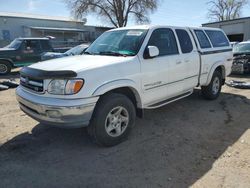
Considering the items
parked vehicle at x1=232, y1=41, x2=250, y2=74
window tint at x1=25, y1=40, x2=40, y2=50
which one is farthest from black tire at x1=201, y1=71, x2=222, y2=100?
window tint at x1=25, y1=40, x2=40, y2=50

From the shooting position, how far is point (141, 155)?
365 centimetres

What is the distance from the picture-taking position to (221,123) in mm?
4914

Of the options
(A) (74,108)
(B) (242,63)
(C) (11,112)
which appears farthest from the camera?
(B) (242,63)

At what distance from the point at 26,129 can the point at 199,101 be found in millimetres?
→ 4473

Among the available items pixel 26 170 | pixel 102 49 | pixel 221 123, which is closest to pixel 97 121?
pixel 26 170

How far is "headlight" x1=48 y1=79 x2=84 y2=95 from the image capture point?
3.32 m

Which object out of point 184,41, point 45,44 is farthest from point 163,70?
point 45,44

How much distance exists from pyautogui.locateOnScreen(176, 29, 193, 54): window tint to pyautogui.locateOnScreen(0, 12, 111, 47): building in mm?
24813

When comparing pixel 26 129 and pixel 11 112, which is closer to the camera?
pixel 26 129

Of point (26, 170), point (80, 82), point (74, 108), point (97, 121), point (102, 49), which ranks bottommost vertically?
point (26, 170)

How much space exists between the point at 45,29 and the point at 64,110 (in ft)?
98.2

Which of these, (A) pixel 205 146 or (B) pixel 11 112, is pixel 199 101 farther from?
(B) pixel 11 112

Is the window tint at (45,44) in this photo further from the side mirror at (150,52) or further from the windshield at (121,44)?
the side mirror at (150,52)

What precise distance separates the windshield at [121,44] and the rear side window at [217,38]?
2.66 m
